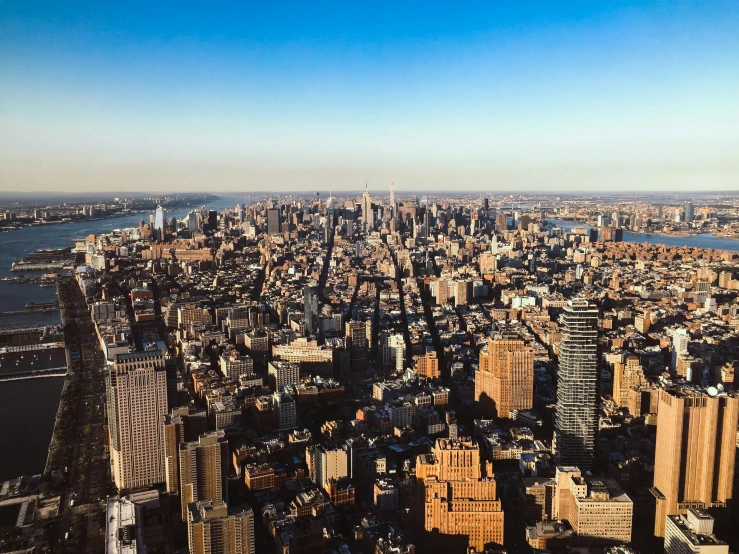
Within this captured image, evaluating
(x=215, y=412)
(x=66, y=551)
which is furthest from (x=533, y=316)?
(x=66, y=551)

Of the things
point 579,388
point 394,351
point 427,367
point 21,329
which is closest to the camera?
point 579,388

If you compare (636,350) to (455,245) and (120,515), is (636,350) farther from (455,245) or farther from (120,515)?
(455,245)

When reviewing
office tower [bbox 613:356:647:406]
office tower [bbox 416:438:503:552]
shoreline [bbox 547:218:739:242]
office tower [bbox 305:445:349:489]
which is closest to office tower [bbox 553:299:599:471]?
office tower [bbox 416:438:503:552]

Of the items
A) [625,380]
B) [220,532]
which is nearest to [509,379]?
[625,380]

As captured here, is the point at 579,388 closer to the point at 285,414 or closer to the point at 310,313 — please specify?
the point at 285,414

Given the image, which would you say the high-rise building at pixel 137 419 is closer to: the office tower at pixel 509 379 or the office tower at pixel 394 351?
the office tower at pixel 509 379

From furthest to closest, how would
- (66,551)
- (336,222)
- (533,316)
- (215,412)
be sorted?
1. (336,222)
2. (533,316)
3. (215,412)
4. (66,551)
